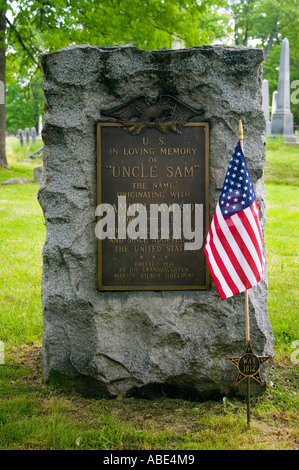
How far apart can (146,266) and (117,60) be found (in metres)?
1.63

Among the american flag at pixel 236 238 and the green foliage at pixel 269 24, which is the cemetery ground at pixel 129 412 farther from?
the green foliage at pixel 269 24

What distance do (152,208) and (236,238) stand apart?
845 millimetres

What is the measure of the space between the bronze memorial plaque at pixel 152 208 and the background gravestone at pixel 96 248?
77 millimetres

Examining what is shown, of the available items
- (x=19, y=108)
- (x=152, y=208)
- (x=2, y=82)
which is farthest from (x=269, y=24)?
(x=152, y=208)

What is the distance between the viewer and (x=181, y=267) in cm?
449

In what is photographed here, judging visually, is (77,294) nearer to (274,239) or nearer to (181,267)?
(181,267)

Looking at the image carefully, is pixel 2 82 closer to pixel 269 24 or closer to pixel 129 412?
pixel 129 412

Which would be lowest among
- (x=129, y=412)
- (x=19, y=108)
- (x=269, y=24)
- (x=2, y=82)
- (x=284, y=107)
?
(x=129, y=412)

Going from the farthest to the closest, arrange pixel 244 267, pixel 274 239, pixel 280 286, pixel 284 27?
A: pixel 284 27 < pixel 274 239 < pixel 280 286 < pixel 244 267

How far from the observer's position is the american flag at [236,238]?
3885 mm

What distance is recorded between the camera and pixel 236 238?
12.8ft

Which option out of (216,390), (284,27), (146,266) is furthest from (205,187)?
(284,27)

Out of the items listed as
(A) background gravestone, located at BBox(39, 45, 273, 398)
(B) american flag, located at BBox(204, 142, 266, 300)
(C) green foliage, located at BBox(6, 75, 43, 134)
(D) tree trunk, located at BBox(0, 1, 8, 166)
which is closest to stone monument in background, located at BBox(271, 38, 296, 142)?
(D) tree trunk, located at BBox(0, 1, 8, 166)

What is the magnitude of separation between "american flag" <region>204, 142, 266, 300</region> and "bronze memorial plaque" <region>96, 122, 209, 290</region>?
19.5 inches
